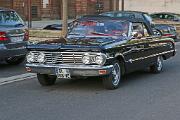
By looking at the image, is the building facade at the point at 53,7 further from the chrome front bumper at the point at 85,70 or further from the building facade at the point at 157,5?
the chrome front bumper at the point at 85,70

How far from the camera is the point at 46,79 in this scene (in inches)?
396

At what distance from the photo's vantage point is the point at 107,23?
1070 centimetres

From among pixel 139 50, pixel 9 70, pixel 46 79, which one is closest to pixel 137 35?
pixel 139 50

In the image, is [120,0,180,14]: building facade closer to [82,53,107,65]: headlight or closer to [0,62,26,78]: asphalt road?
[0,62,26,78]: asphalt road

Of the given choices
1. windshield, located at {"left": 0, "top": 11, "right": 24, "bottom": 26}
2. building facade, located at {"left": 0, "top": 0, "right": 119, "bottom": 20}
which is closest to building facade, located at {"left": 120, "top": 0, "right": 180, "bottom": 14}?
building facade, located at {"left": 0, "top": 0, "right": 119, "bottom": 20}

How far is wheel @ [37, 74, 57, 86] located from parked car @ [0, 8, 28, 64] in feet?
7.51

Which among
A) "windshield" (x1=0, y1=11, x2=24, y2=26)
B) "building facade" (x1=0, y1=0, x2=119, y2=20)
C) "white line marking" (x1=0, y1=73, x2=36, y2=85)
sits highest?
"building facade" (x1=0, y1=0, x2=119, y2=20)

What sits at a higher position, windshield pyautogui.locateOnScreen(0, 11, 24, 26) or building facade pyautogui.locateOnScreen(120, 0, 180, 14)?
building facade pyautogui.locateOnScreen(120, 0, 180, 14)

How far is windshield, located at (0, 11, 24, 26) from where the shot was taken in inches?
493

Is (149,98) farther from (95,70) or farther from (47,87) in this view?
(47,87)

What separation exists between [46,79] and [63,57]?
100 cm

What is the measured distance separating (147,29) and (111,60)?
2616 millimetres

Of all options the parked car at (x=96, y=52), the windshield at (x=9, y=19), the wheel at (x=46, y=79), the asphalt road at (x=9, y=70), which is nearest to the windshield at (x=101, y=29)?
the parked car at (x=96, y=52)

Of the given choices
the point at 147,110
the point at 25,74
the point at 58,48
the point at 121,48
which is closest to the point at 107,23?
the point at 121,48
